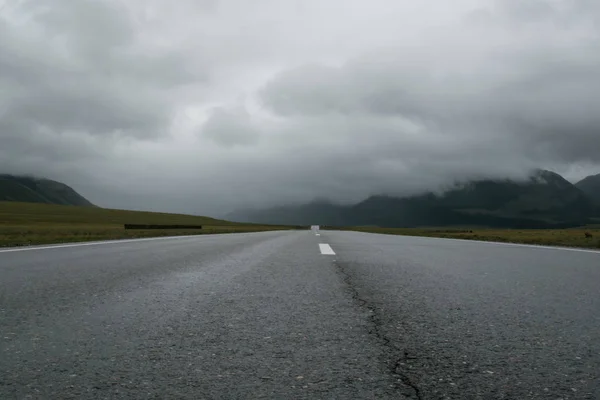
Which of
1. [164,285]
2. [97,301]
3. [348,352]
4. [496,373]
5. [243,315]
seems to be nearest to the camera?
[496,373]

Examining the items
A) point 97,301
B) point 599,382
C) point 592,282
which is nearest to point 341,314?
point 599,382

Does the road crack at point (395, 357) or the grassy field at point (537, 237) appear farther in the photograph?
the grassy field at point (537, 237)

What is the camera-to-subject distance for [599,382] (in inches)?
113

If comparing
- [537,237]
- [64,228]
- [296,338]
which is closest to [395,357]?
[296,338]

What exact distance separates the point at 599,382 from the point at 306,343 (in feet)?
6.23

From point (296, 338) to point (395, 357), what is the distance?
0.87 metres

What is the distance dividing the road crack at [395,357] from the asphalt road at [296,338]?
0.04 feet

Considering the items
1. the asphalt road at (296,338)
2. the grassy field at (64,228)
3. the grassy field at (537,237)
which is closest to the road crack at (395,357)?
the asphalt road at (296,338)

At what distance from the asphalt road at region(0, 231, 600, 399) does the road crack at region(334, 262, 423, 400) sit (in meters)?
0.01

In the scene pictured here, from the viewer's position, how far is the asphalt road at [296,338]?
2.77 m

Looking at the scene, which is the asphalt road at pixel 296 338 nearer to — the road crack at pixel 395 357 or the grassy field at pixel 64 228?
the road crack at pixel 395 357

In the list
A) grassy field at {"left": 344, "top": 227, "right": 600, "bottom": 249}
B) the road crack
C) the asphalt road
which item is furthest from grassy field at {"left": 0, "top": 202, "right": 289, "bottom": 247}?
grassy field at {"left": 344, "top": 227, "right": 600, "bottom": 249}

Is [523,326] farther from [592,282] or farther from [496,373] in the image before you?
[592,282]

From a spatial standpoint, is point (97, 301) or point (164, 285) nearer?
point (97, 301)
